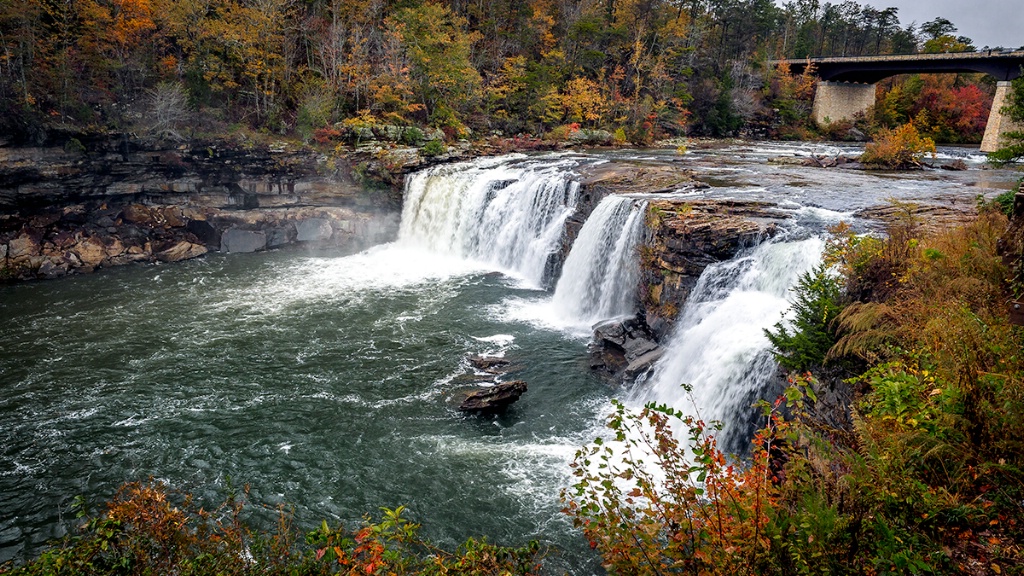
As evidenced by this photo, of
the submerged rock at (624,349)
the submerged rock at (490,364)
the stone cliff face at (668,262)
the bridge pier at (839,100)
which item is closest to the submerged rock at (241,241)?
the submerged rock at (490,364)

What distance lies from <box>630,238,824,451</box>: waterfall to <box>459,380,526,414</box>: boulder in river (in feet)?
8.99

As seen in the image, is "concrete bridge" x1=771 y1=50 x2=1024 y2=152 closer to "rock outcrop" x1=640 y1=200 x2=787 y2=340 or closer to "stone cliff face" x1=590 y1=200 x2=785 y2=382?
"rock outcrop" x1=640 y1=200 x2=787 y2=340

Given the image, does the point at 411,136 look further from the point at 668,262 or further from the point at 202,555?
the point at 202,555

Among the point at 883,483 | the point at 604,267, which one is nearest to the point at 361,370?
the point at 604,267

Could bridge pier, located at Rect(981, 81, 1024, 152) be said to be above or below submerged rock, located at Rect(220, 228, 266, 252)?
above

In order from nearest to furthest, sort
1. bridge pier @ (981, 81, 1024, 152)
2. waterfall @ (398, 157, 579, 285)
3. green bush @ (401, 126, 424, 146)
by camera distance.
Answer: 1. waterfall @ (398, 157, 579, 285)
2. green bush @ (401, 126, 424, 146)
3. bridge pier @ (981, 81, 1024, 152)

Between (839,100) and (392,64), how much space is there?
38122 millimetres

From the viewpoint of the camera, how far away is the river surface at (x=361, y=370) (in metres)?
9.86

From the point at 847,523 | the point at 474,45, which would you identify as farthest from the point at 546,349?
the point at 474,45

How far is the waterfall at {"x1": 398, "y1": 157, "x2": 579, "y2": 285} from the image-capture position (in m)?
21.1

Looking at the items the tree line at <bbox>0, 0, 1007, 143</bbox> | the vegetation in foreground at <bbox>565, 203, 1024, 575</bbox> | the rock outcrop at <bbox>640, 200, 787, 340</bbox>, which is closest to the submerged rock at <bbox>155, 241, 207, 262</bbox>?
the tree line at <bbox>0, 0, 1007, 143</bbox>

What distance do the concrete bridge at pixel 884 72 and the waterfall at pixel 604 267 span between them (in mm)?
24578

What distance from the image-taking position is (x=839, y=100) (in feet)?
157

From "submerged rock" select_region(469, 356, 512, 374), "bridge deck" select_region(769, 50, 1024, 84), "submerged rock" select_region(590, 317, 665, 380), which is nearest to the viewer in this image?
"submerged rock" select_region(590, 317, 665, 380)
